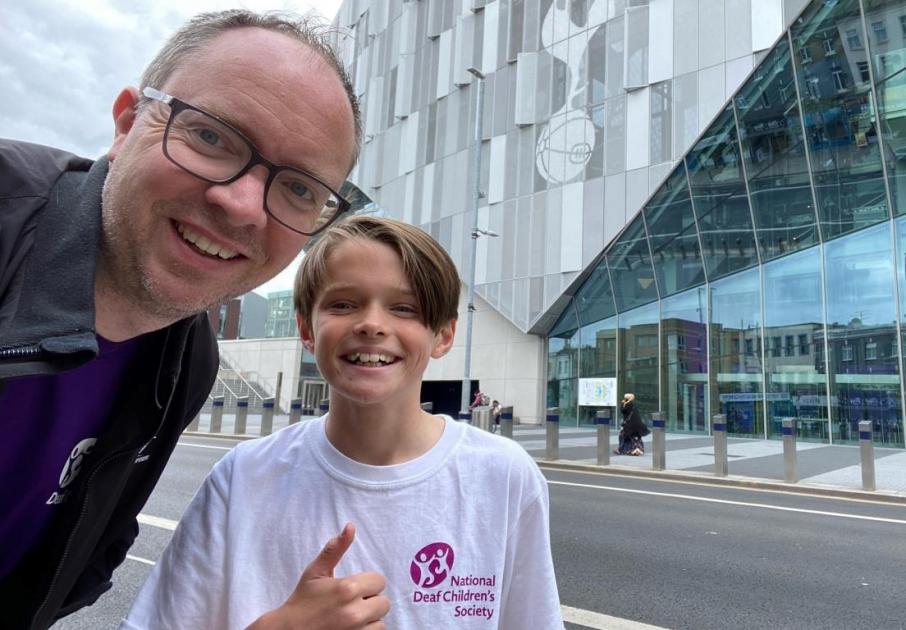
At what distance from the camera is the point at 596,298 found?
2214cm

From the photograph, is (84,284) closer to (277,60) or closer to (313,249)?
(313,249)

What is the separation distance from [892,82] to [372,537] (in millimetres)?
19330

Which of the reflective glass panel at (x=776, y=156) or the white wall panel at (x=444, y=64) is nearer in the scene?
the reflective glass panel at (x=776, y=156)

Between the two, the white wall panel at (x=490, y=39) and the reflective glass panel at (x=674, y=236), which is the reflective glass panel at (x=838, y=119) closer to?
the reflective glass panel at (x=674, y=236)

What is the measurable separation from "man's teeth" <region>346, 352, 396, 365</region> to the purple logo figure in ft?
1.39

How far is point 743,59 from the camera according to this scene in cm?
1736

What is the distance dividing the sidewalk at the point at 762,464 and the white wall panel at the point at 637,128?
9.12 metres

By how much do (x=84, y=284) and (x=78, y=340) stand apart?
129mm

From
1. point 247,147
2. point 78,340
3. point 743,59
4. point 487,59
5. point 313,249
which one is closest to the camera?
point 78,340

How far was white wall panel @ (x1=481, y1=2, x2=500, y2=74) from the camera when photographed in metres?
25.1

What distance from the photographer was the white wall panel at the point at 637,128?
19594 millimetres

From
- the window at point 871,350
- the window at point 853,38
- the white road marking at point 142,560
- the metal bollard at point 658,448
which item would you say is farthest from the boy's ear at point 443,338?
the window at point 853,38

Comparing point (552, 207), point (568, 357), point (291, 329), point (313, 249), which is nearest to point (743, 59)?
point (552, 207)

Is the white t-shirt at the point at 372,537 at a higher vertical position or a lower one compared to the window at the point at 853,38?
lower
